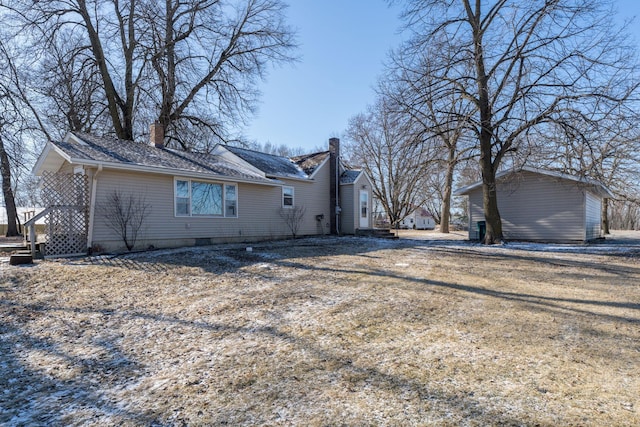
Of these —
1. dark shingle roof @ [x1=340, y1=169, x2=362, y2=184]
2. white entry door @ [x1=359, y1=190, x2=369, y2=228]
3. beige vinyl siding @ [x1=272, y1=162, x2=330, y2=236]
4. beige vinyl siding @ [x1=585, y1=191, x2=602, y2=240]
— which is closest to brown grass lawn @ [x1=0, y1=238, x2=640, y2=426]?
beige vinyl siding @ [x1=585, y1=191, x2=602, y2=240]

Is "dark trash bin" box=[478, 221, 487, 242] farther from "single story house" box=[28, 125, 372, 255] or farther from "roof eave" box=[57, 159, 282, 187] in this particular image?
"roof eave" box=[57, 159, 282, 187]

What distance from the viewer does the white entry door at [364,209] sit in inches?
745

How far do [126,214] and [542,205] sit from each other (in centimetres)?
1538

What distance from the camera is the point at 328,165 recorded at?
18.3m

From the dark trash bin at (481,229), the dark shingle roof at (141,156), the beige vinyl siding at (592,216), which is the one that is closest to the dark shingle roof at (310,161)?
the dark shingle roof at (141,156)

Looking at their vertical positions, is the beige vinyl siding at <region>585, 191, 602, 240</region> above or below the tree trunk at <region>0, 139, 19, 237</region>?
below

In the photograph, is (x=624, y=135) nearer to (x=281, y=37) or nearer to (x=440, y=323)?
(x=440, y=323)

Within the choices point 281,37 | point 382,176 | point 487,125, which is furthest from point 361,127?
point 487,125

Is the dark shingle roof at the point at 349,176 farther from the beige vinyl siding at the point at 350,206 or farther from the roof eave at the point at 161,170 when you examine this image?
the roof eave at the point at 161,170

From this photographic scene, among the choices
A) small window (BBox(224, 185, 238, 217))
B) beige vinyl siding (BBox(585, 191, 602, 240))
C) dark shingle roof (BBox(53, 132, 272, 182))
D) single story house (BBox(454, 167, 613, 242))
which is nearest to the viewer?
dark shingle roof (BBox(53, 132, 272, 182))

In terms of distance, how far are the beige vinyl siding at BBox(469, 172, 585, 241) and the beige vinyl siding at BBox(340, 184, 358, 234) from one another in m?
5.85

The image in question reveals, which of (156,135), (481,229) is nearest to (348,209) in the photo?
(481,229)

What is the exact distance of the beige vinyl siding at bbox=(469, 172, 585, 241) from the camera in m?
13.8

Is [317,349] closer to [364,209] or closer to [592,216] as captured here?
[364,209]
